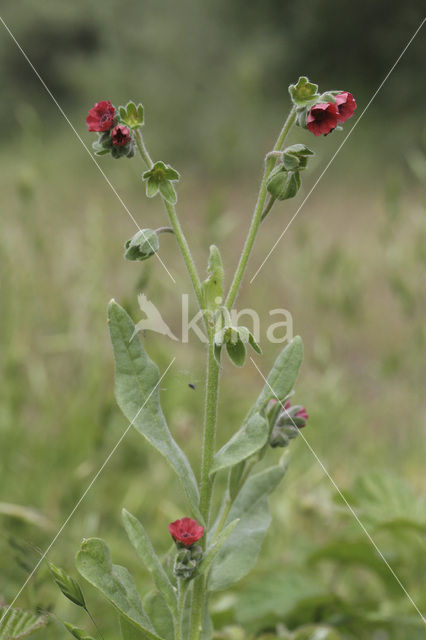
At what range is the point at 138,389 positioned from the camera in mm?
846

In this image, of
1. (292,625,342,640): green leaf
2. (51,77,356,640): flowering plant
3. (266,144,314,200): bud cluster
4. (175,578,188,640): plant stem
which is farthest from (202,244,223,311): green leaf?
(292,625,342,640): green leaf

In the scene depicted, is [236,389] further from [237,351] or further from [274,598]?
[237,351]

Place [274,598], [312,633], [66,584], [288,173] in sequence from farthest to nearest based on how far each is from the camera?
[274,598] → [312,633] → [288,173] → [66,584]

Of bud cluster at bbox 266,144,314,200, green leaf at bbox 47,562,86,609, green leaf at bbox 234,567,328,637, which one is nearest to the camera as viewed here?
green leaf at bbox 47,562,86,609

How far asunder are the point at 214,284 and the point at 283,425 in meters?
0.20

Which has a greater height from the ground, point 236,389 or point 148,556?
point 236,389

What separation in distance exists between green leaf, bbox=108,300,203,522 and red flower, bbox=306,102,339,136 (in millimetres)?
305

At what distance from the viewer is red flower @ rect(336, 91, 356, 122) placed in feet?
2.59

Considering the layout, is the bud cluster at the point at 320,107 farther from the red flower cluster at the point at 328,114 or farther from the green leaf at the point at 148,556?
the green leaf at the point at 148,556

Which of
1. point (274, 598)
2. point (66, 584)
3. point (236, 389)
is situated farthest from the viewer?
point (236, 389)

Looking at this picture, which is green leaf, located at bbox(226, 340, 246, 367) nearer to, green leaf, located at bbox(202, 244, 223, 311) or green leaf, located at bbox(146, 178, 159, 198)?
green leaf, located at bbox(202, 244, 223, 311)

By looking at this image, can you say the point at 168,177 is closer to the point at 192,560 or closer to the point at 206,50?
the point at 192,560

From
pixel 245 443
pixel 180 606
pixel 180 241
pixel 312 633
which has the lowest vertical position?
pixel 312 633

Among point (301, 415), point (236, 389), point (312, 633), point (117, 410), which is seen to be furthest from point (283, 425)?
point (236, 389)
